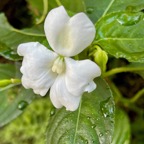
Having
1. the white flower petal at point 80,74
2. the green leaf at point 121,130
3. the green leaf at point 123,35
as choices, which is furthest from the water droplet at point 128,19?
the green leaf at point 121,130

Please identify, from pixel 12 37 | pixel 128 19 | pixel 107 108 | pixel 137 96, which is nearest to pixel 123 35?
pixel 128 19

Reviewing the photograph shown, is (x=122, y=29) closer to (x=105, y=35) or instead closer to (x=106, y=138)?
(x=105, y=35)

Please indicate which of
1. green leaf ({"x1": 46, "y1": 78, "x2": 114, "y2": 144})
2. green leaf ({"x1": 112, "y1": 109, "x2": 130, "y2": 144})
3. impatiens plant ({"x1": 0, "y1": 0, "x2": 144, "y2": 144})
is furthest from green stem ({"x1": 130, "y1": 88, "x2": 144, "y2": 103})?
green leaf ({"x1": 46, "y1": 78, "x2": 114, "y2": 144})

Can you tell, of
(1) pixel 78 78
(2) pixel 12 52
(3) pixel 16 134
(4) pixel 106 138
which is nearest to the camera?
(1) pixel 78 78

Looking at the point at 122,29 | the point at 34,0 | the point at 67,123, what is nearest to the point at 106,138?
the point at 67,123

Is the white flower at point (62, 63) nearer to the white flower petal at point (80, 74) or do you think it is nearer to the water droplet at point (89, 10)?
the white flower petal at point (80, 74)
